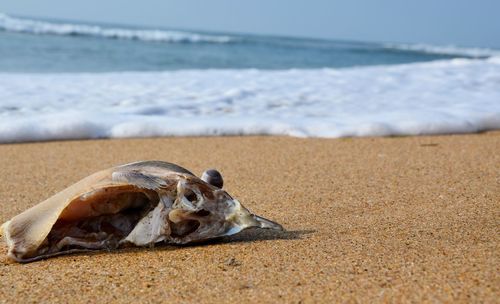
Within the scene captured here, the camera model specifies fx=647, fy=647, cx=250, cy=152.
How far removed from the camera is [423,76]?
26.0ft

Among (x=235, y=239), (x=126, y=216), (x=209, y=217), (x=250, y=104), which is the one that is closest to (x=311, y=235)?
(x=235, y=239)

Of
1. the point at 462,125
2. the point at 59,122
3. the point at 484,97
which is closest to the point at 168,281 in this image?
the point at 59,122

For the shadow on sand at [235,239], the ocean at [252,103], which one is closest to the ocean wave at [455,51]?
the ocean at [252,103]

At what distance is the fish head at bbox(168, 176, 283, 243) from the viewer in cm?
204

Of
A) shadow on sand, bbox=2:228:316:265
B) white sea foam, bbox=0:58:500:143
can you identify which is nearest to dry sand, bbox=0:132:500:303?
shadow on sand, bbox=2:228:316:265

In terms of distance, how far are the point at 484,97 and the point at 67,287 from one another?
547 cm

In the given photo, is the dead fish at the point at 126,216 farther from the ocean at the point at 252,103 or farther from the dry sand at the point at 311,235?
the ocean at the point at 252,103

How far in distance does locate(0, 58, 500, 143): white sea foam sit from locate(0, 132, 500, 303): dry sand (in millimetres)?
558

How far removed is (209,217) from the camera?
6.75ft

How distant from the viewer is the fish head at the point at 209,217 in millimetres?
2045

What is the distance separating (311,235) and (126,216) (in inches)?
25.5

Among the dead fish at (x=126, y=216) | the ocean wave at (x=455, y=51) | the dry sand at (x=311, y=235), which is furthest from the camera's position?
the ocean wave at (x=455, y=51)

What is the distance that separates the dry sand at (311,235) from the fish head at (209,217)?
0.17 ft

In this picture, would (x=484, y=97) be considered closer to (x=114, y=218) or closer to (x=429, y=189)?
(x=429, y=189)
